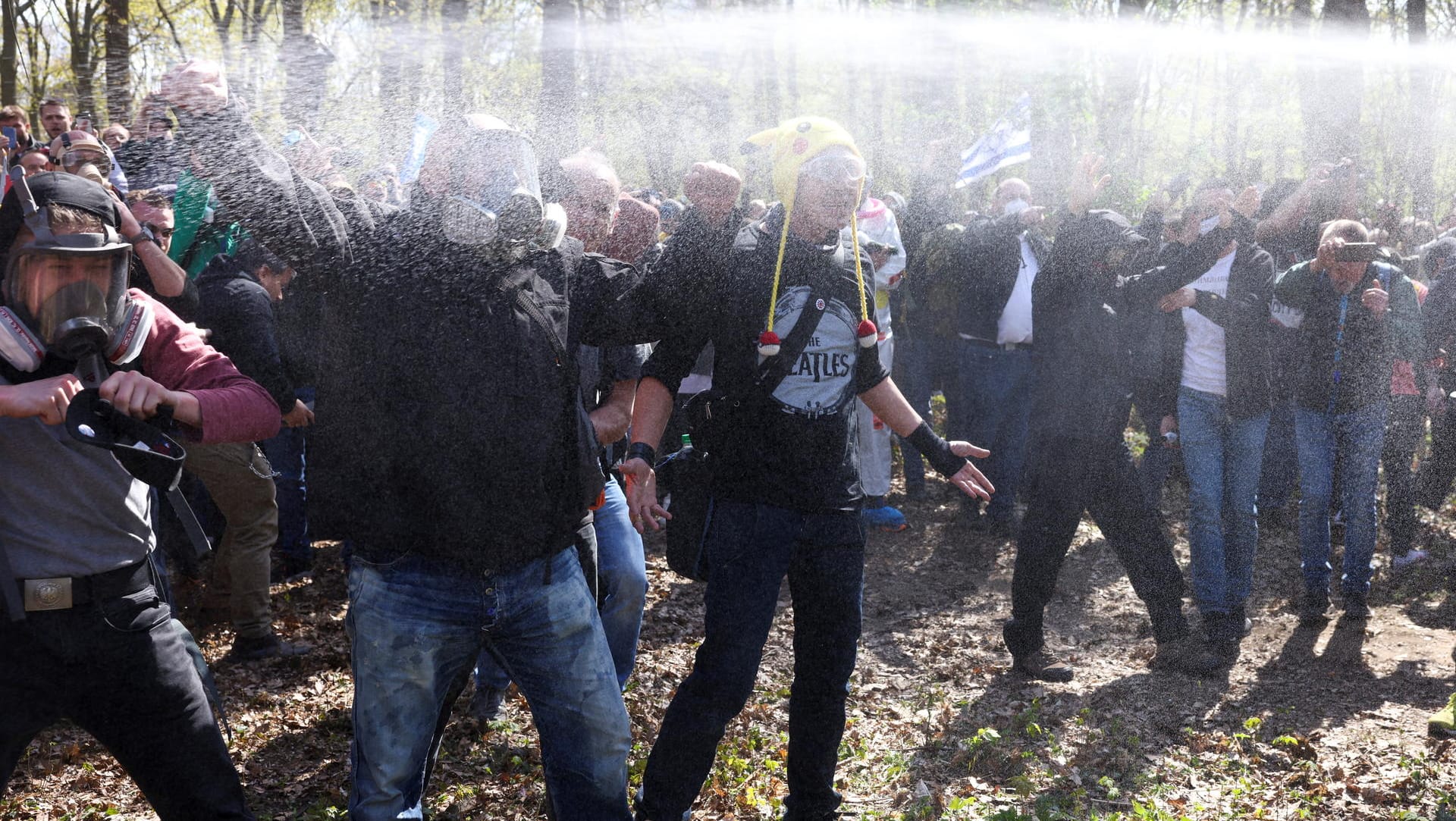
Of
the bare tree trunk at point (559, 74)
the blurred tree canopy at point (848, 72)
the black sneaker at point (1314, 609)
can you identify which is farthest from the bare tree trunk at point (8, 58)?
the black sneaker at point (1314, 609)

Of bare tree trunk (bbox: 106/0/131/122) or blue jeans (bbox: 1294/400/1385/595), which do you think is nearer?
blue jeans (bbox: 1294/400/1385/595)

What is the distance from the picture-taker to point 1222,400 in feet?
21.2

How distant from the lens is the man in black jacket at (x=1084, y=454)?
6.00 m

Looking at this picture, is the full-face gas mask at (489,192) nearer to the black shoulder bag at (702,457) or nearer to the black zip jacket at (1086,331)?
the black shoulder bag at (702,457)

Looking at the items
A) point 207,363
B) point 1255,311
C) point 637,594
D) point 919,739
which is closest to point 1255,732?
point 919,739

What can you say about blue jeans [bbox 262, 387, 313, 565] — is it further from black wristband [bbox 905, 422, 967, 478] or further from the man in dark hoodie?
black wristband [bbox 905, 422, 967, 478]

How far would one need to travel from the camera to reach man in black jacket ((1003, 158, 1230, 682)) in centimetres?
600

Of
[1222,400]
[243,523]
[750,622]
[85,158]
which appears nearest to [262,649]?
[243,523]

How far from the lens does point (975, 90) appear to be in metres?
32.6

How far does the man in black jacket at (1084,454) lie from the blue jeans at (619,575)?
227 centimetres

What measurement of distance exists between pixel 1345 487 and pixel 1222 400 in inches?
43.3

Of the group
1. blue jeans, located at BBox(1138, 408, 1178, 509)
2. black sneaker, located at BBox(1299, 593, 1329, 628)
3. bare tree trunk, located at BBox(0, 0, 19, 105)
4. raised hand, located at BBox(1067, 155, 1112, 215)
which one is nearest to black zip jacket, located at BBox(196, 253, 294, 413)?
raised hand, located at BBox(1067, 155, 1112, 215)

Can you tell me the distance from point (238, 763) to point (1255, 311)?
17.6 feet

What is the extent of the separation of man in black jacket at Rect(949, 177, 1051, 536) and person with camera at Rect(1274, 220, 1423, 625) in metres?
2.29
